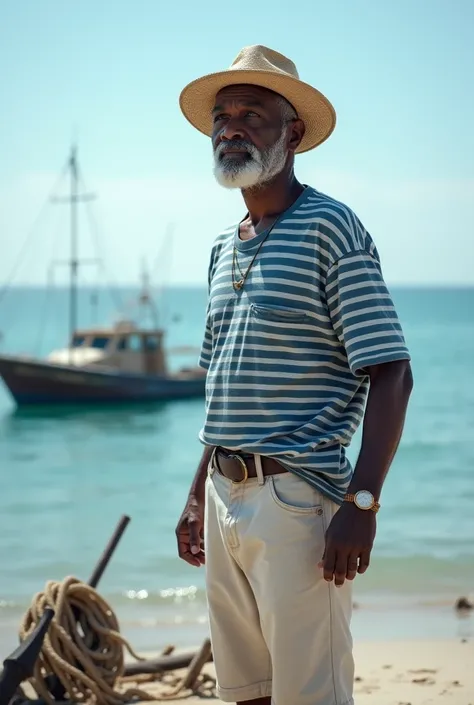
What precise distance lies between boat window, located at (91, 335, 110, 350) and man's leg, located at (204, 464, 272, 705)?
26.3 metres

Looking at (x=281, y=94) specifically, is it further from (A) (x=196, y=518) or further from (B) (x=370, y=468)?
(A) (x=196, y=518)

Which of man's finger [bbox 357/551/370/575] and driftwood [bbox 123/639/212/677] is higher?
man's finger [bbox 357/551/370/575]

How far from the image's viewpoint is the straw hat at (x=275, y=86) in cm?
279

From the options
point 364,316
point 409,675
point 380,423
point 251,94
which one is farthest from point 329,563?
point 409,675

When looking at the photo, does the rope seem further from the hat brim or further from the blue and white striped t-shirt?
the hat brim

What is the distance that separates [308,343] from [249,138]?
0.56 metres

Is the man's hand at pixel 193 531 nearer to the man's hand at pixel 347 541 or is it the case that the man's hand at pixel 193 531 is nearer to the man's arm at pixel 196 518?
the man's arm at pixel 196 518

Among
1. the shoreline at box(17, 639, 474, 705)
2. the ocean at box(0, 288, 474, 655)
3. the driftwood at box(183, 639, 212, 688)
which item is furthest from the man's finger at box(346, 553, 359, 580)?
the ocean at box(0, 288, 474, 655)

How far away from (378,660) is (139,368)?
2429cm

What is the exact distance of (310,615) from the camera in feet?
8.39

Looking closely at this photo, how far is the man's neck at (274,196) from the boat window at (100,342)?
26.2 metres

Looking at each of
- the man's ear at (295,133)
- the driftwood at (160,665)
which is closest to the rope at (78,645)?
the driftwood at (160,665)

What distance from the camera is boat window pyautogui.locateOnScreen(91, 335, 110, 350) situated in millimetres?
28953

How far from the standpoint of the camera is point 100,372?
2838 cm
